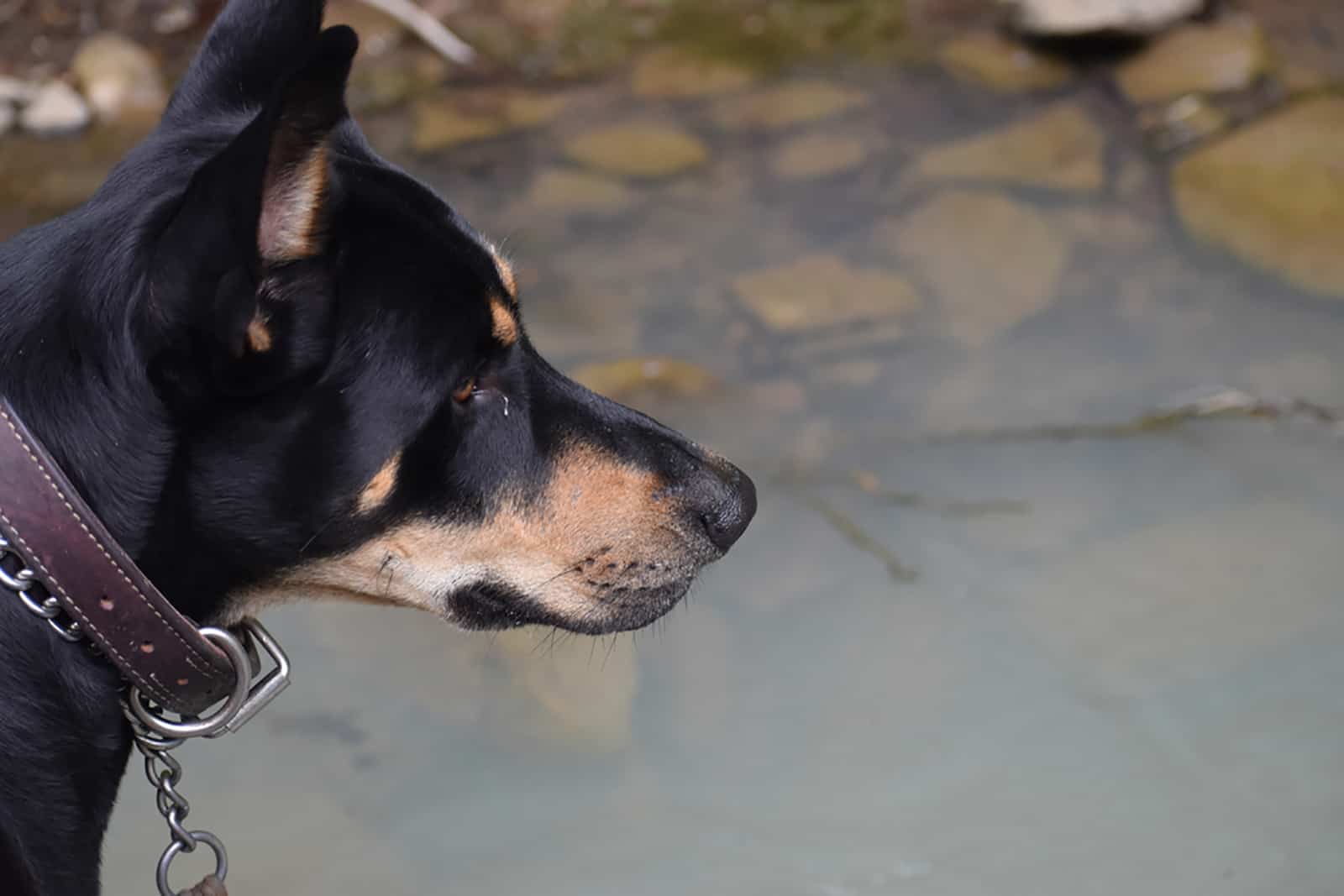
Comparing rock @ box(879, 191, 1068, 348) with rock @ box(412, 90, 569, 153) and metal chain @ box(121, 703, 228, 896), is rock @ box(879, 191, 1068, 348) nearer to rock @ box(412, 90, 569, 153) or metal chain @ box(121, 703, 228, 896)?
rock @ box(412, 90, 569, 153)

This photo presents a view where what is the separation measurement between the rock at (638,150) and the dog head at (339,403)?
9.83 ft

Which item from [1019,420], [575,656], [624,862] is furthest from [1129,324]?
[624,862]

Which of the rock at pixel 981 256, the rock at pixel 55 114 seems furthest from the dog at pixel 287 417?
the rock at pixel 55 114

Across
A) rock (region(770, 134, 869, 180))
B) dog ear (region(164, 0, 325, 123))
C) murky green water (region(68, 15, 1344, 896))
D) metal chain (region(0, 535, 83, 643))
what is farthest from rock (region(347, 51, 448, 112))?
metal chain (region(0, 535, 83, 643))

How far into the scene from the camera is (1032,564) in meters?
3.64

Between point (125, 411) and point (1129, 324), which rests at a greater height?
point (125, 411)

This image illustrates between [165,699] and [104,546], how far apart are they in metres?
0.26

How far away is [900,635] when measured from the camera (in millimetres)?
3467

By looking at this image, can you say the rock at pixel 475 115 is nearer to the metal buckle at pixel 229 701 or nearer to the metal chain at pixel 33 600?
the metal buckle at pixel 229 701

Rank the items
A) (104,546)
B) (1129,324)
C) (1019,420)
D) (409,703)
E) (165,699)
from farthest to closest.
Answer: (1129,324)
(1019,420)
(409,703)
(165,699)
(104,546)

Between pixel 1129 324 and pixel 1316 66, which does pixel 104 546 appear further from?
pixel 1316 66

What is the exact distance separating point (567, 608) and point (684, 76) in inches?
151

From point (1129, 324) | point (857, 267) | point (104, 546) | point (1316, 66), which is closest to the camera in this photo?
point (104, 546)

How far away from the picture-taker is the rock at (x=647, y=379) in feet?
13.4
